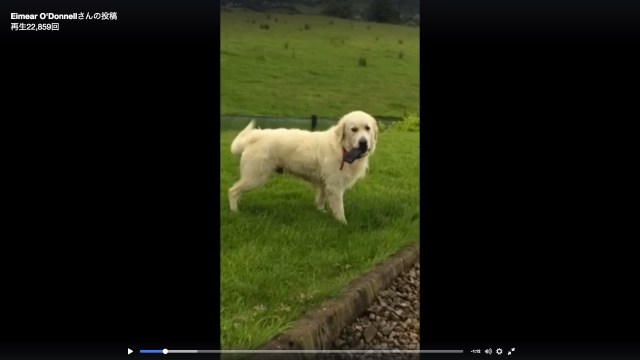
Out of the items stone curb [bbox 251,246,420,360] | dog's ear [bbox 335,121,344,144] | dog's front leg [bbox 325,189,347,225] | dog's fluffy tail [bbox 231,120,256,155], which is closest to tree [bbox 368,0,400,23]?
dog's ear [bbox 335,121,344,144]

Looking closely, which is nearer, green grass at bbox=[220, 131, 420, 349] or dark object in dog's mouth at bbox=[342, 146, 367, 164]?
green grass at bbox=[220, 131, 420, 349]

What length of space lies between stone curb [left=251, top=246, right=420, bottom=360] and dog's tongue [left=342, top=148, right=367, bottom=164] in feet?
2.13

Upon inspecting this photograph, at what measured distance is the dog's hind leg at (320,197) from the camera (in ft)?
10.2

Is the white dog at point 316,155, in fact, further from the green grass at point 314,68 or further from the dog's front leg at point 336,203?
the green grass at point 314,68

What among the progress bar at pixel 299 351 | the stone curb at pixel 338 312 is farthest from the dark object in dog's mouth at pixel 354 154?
the progress bar at pixel 299 351

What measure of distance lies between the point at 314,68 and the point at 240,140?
1.61 ft

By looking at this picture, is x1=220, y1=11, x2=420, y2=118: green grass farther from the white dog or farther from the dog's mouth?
the dog's mouth

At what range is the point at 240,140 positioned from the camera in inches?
122

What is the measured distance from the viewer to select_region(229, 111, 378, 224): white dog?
10.1ft

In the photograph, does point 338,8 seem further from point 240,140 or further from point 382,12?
point 240,140

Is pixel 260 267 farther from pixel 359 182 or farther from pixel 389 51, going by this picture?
pixel 389 51

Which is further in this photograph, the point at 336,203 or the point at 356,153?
the point at 356,153

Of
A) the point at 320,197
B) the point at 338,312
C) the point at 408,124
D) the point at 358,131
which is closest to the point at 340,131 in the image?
the point at 358,131

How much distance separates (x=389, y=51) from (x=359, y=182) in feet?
2.41
